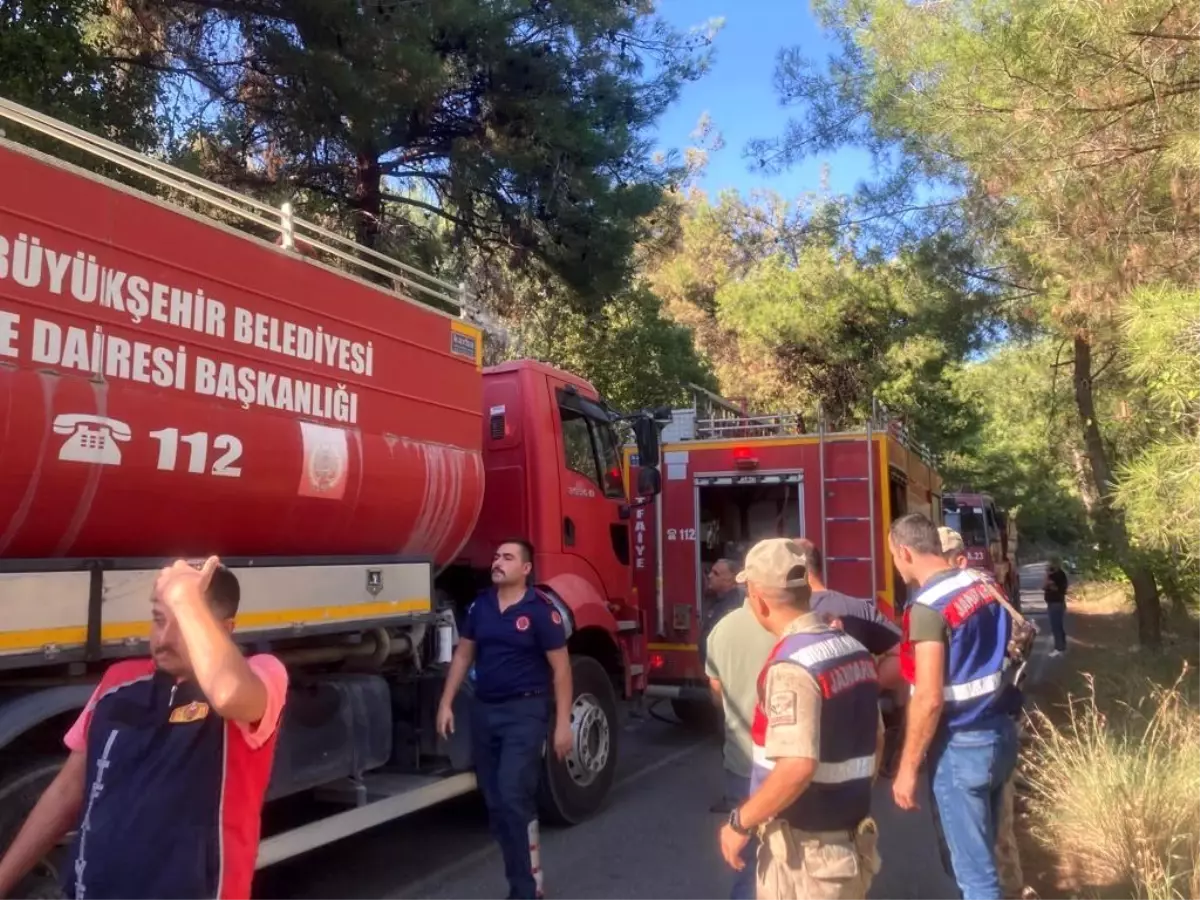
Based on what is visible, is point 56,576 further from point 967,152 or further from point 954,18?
point 954,18

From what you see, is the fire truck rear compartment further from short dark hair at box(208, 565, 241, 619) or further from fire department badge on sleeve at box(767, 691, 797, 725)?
short dark hair at box(208, 565, 241, 619)

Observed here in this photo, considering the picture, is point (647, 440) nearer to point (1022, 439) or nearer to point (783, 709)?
point (783, 709)

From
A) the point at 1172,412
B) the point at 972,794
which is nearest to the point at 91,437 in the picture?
the point at 972,794

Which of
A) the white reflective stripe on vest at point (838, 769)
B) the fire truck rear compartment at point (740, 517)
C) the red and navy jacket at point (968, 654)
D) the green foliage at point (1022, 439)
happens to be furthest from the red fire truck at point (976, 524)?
the white reflective stripe on vest at point (838, 769)

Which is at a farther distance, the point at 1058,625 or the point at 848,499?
the point at 1058,625

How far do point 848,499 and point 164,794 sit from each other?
7.56 metres

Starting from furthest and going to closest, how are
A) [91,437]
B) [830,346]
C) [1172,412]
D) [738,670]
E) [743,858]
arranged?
[830,346], [1172,412], [738,670], [743,858], [91,437]

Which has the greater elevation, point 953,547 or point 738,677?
point 953,547

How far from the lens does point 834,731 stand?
2.80 meters

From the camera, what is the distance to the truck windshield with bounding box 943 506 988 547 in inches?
734

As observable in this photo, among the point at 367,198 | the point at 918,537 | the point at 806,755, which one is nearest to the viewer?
the point at 806,755

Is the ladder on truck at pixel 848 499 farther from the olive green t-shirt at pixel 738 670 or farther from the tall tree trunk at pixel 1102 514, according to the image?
the olive green t-shirt at pixel 738 670

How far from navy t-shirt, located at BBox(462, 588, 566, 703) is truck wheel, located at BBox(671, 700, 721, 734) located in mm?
5507

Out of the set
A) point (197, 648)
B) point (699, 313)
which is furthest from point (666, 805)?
point (699, 313)
